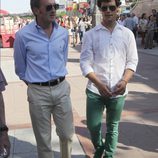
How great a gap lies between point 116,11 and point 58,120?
1.17 metres

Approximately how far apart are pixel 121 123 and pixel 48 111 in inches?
96.8

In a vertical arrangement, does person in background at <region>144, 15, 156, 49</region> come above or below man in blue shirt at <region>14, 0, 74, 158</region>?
below

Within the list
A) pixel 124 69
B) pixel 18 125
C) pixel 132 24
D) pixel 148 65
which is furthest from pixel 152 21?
pixel 124 69

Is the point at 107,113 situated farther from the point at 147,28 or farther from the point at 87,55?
the point at 147,28

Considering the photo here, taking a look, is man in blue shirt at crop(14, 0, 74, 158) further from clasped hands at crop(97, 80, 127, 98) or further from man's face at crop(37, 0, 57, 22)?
clasped hands at crop(97, 80, 127, 98)

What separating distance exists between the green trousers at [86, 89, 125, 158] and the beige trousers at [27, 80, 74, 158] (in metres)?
0.32

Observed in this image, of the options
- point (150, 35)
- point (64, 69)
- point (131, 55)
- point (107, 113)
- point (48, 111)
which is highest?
point (131, 55)

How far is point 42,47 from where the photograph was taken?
3.35 meters

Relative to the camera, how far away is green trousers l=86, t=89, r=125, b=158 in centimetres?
Result: 379

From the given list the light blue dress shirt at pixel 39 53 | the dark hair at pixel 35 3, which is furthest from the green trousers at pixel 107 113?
the dark hair at pixel 35 3

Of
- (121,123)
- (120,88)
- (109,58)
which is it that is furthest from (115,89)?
(121,123)

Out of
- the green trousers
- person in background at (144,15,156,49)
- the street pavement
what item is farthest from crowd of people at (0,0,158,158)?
person in background at (144,15,156,49)

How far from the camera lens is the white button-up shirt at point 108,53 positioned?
12.0ft

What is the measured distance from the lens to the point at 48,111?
352cm
